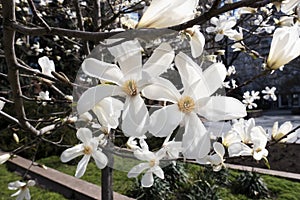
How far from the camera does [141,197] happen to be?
2.76 m

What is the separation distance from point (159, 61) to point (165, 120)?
0.06m

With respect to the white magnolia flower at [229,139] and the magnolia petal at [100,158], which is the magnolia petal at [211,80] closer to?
the magnolia petal at [100,158]

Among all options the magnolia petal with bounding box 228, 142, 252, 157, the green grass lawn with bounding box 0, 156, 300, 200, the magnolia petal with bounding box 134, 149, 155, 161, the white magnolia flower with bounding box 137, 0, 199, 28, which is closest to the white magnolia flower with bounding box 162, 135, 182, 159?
the magnolia petal with bounding box 134, 149, 155, 161

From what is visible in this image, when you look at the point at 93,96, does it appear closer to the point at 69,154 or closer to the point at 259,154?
the point at 69,154

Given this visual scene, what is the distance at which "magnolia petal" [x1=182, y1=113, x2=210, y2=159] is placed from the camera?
0.31 m

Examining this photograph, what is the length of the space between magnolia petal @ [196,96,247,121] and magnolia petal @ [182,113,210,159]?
1 cm

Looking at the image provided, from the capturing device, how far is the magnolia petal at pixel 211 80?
0.31m

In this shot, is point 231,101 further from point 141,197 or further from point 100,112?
point 141,197

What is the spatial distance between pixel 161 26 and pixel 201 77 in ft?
0.23

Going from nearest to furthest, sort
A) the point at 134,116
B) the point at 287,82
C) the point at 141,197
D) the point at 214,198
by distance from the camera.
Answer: the point at 134,116 < the point at 214,198 < the point at 141,197 < the point at 287,82

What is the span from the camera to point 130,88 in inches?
12.0

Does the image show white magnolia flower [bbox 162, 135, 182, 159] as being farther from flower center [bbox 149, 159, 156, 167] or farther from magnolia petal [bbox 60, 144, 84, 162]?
magnolia petal [bbox 60, 144, 84, 162]

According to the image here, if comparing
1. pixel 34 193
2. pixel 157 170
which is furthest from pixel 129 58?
pixel 34 193

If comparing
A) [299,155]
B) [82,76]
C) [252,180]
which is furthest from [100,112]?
[299,155]
